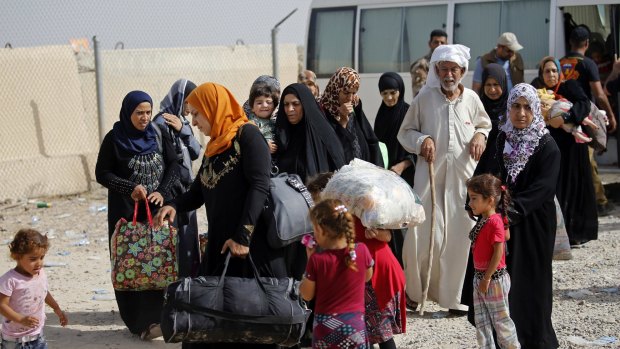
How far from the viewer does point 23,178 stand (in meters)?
11.4

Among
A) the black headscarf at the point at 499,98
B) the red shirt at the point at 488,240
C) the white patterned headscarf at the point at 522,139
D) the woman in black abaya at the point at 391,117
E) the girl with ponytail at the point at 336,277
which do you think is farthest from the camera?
the black headscarf at the point at 499,98

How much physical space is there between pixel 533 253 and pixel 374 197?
42.4 inches

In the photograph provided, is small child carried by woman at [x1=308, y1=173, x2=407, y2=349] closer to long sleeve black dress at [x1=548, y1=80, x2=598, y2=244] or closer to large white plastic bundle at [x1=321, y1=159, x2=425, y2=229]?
large white plastic bundle at [x1=321, y1=159, x2=425, y2=229]

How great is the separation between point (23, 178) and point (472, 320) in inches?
277

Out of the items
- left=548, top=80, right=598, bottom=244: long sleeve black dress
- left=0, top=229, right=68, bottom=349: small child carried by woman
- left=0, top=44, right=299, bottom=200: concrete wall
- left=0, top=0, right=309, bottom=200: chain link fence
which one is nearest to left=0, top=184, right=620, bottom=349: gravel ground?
left=548, top=80, right=598, bottom=244: long sleeve black dress

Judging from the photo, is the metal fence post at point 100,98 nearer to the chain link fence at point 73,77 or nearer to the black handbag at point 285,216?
the chain link fence at point 73,77

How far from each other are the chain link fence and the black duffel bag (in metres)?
7.07

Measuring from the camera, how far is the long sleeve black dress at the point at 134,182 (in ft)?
21.0

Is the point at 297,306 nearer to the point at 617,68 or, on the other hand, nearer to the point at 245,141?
the point at 245,141

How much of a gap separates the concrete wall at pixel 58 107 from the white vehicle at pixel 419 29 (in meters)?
2.13

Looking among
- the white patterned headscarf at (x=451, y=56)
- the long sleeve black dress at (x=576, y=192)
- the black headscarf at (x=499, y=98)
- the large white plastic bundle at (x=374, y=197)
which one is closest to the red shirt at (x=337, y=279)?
the large white plastic bundle at (x=374, y=197)

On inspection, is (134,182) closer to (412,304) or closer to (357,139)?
(357,139)

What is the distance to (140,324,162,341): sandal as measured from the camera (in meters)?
6.43

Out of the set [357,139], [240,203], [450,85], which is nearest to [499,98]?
[450,85]
